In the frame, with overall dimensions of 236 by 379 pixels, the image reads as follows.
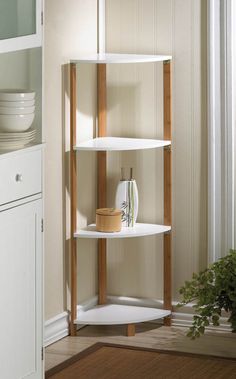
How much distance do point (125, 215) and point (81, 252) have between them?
294 mm

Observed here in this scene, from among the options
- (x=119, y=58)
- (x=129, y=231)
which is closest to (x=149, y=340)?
(x=129, y=231)

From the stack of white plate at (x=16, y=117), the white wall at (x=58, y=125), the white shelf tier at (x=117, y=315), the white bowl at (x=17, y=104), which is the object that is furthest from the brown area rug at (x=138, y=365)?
the white bowl at (x=17, y=104)

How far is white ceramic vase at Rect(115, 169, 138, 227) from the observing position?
14.9ft

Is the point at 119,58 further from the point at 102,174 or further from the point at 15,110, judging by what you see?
the point at 15,110

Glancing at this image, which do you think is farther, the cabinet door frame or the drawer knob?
the drawer knob

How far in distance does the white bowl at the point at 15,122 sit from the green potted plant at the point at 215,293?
1.26 meters

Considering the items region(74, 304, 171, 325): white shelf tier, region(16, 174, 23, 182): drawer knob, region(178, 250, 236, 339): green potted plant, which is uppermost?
region(16, 174, 23, 182): drawer knob

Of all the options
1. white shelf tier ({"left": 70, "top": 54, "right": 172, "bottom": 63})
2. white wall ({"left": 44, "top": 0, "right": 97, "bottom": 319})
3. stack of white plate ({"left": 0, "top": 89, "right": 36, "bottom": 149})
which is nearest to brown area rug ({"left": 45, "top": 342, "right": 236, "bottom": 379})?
white wall ({"left": 44, "top": 0, "right": 97, "bottom": 319})

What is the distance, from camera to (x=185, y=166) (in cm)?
460

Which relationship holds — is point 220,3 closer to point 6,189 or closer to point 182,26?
point 182,26

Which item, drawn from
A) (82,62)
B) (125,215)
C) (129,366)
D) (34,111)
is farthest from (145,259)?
(34,111)

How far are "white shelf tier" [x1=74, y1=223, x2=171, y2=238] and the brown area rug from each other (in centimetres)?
52

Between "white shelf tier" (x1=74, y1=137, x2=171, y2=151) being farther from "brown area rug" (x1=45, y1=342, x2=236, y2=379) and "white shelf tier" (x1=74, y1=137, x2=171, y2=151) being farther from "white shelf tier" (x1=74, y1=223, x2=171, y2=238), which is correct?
"brown area rug" (x1=45, y1=342, x2=236, y2=379)

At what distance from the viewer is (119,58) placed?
4.37 m
